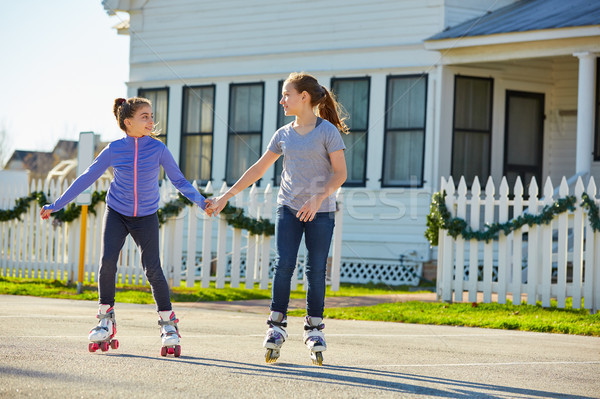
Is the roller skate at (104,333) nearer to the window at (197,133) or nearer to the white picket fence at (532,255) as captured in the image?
the white picket fence at (532,255)

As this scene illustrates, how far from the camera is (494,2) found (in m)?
15.5

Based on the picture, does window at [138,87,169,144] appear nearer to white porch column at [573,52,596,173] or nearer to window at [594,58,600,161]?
window at [594,58,600,161]

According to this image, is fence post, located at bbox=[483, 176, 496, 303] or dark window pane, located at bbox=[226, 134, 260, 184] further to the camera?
dark window pane, located at bbox=[226, 134, 260, 184]

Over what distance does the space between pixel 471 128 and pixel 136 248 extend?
6222mm

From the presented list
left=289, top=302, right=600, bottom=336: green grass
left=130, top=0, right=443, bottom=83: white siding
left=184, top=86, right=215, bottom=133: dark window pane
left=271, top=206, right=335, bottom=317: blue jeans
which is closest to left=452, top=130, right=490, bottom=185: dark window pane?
left=130, top=0, right=443, bottom=83: white siding

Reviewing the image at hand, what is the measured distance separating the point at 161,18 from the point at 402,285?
7877 mm

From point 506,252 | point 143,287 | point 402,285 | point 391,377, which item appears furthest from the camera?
point 402,285

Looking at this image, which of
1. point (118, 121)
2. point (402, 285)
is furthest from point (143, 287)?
point (118, 121)

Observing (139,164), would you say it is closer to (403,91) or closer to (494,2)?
(403,91)

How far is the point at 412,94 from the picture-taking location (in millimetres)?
15125

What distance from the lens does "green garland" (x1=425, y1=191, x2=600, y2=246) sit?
9969mm

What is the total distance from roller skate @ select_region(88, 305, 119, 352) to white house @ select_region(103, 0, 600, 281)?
952 cm

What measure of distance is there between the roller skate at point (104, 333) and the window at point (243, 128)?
11184 mm

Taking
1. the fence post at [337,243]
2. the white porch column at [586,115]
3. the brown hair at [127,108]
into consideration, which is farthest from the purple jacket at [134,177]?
the white porch column at [586,115]
